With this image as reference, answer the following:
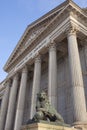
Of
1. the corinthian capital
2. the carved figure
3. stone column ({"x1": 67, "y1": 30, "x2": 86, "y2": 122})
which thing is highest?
the corinthian capital

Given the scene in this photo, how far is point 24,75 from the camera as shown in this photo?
83.4 ft

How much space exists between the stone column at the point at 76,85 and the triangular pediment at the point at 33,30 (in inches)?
200

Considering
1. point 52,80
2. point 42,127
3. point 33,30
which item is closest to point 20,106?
point 52,80

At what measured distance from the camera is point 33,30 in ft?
90.1

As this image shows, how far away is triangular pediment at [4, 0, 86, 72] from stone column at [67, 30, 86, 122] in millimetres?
5075

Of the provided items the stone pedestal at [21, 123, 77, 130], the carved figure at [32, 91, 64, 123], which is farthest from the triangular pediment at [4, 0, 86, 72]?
the stone pedestal at [21, 123, 77, 130]

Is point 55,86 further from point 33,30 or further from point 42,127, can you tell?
point 33,30

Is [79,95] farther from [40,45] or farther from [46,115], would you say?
[40,45]

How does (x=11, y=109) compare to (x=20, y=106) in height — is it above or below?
below

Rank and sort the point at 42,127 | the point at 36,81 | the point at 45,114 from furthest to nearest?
1. the point at 36,81
2. the point at 45,114
3. the point at 42,127

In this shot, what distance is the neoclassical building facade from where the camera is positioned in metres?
16.0

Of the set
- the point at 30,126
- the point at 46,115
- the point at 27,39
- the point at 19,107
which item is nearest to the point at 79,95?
the point at 46,115

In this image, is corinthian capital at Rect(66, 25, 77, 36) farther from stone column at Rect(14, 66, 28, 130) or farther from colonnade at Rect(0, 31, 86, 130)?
stone column at Rect(14, 66, 28, 130)

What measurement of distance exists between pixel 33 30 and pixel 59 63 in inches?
269
